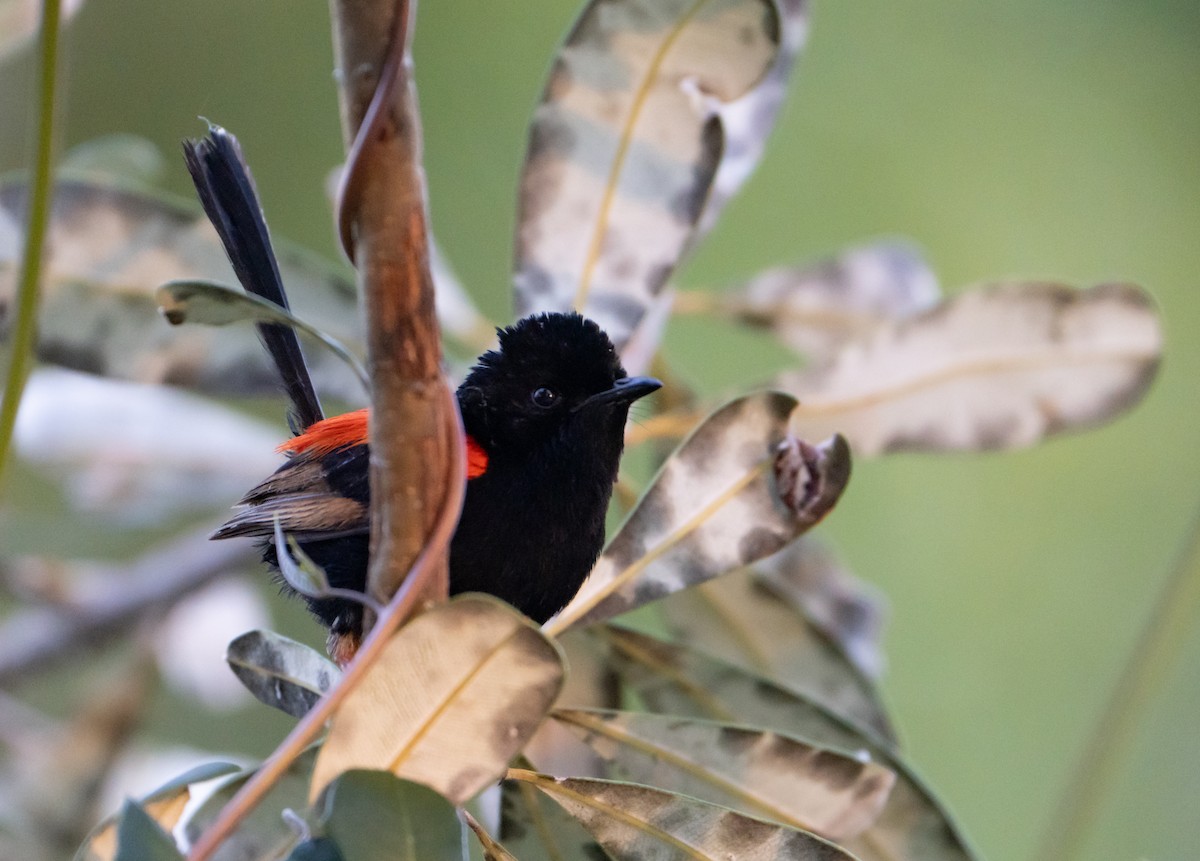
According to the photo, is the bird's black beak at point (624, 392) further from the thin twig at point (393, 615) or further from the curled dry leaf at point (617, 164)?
the thin twig at point (393, 615)

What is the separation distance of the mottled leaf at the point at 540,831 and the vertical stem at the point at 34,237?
651 millimetres

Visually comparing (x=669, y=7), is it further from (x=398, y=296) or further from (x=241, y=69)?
(x=241, y=69)

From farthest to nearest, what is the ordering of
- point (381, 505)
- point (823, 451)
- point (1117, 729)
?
point (1117, 729) < point (823, 451) < point (381, 505)

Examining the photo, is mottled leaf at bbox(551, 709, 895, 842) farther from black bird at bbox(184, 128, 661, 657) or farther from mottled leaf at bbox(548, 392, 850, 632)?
black bird at bbox(184, 128, 661, 657)

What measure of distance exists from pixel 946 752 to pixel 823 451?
181 inches

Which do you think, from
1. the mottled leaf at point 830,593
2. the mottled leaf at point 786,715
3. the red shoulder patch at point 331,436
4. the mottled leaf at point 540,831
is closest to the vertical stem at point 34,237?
the red shoulder patch at point 331,436

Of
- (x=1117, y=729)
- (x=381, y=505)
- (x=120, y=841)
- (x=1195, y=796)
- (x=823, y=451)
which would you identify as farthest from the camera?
(x=1195, y=796)

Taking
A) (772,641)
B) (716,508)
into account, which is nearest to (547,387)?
(716,508)

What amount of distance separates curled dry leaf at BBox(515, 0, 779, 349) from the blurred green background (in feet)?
12.5

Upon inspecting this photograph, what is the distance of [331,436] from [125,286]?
0.39m

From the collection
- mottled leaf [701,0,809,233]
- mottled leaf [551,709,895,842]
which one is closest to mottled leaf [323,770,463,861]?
mottled leaf [551,709,895,842]

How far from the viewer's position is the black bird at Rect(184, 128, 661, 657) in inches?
60.9

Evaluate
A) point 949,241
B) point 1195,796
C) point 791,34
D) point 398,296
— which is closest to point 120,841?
point 398,296

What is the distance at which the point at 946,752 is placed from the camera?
216 inches
